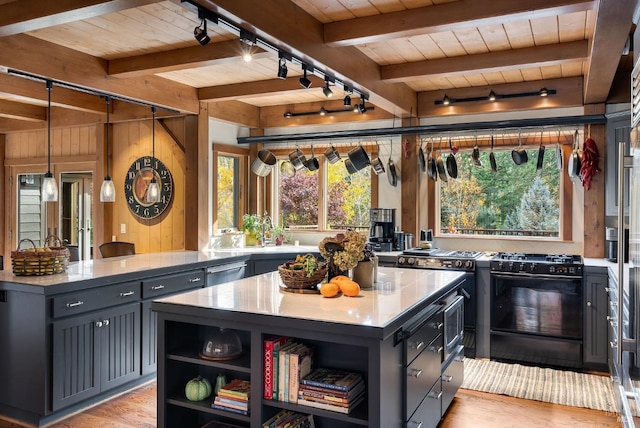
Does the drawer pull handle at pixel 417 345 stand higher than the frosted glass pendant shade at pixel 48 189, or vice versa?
the frosted glass pendant shade at pixel 48 189

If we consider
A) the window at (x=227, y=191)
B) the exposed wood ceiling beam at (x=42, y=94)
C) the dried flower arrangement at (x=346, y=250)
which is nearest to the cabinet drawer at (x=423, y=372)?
the dried flower arrangement at (x=346, y=250)

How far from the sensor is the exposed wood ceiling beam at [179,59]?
3686 millimetres

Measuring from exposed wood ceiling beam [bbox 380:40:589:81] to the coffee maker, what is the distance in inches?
66.5

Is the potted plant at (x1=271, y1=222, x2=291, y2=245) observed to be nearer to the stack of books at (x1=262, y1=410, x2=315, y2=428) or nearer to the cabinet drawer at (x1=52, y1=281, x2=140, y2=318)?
the cabinet drawer at (x1=52, y1=281, x2=140, y2=318)

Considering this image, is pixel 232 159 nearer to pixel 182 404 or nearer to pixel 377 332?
pixel 182 404

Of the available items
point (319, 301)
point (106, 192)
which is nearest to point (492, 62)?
point (319, 301)

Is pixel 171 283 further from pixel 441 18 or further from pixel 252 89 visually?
pixel 441 18

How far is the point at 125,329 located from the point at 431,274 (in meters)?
2.34

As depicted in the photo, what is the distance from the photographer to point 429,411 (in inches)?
114

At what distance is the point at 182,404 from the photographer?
2.55 m

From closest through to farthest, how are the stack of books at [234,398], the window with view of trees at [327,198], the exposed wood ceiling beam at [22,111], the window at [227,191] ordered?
1. the stack of books at [234,398]
2. the exposed wood ceiling beam at [22,111]
3. the window at [227,191]
4. the window with view of trees at [327,198]

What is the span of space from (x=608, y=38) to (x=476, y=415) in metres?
2.55

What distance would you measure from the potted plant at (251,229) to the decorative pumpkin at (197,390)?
3456 millimetres

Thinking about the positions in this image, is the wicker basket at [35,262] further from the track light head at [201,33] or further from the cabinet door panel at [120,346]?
the track light head at [201,33]
